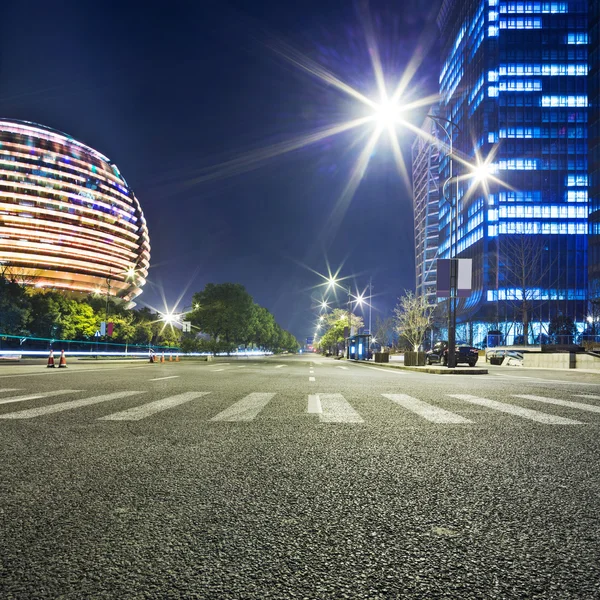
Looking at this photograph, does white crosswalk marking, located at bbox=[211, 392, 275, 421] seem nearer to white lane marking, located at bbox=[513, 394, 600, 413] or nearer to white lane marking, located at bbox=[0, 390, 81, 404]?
white lane marking, located at bbox=[0, 390, 81, 404]

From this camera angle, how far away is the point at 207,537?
227 centimetres

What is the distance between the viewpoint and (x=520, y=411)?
23.5 feet

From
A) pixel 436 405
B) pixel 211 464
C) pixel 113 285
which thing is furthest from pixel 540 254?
pixel 113 285

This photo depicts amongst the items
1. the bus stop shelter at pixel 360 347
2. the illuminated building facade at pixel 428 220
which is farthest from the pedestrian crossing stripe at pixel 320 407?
the illuminated building facade at pixel 428 220

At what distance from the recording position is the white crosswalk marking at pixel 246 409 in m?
6.37

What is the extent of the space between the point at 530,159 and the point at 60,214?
11110 cm

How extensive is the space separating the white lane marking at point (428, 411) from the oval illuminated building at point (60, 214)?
364ft

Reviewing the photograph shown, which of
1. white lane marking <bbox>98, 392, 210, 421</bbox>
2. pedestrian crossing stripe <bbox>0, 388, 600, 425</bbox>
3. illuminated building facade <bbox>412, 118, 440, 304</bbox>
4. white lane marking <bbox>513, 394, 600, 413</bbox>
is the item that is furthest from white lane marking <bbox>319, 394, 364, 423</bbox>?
illuminated building facade <bbox>412, 118, 440, 304</bbox>

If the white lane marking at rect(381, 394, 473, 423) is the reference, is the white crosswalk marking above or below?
below

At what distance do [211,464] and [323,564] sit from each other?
78.9 inches

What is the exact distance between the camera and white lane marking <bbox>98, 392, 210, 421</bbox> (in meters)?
6.27

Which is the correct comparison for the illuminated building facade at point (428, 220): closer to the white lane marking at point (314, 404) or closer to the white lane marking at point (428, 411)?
the white lane marking at point (428, 411)

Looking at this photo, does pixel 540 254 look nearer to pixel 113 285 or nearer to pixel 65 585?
pixel 65 585

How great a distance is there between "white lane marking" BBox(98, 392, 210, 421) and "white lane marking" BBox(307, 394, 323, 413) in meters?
2.18
